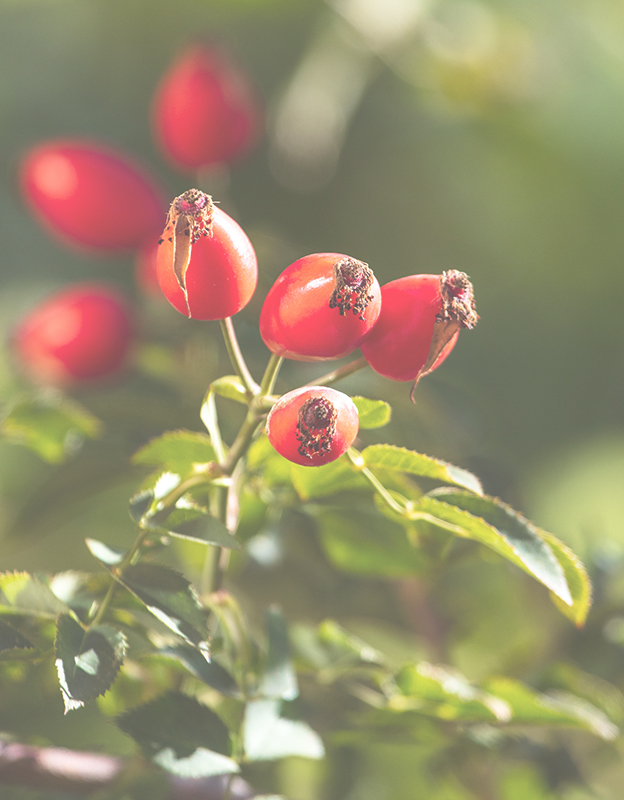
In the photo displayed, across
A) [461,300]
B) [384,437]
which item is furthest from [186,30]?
[461,300]

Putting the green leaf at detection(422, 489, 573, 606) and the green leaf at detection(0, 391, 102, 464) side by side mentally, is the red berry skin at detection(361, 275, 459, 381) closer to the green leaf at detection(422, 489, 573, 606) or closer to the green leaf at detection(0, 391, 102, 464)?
the green leaf at detection(422, 489, 573, 606)

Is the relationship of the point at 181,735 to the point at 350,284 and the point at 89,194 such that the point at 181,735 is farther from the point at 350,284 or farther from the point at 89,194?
the point at 89,194

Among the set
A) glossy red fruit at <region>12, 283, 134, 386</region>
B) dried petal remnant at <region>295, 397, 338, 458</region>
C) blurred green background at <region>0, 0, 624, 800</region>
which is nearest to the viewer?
dried petal remnant at <region>295, 397, 338, 458</region>

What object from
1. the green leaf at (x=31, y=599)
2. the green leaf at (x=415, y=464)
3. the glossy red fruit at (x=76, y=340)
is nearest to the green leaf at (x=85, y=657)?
the green leaf at (x=31, y=599)

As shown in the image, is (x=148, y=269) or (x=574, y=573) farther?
(x=148, y=269)

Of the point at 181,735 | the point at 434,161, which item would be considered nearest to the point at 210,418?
the point at 181,735

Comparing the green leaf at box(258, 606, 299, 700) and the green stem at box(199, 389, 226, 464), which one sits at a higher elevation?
the green stem at box(199, 389, 226, 464)

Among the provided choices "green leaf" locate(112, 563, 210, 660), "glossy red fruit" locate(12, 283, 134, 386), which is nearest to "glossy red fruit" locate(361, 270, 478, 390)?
"green leaf" locate(112, 563, 210, 660)
